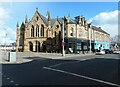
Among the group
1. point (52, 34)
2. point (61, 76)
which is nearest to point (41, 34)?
point (52, 34)

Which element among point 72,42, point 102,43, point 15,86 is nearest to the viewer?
point 15,86

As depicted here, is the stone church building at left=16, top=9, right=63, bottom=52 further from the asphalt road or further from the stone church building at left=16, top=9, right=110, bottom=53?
the asphalt road

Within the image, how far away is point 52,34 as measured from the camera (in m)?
77.6

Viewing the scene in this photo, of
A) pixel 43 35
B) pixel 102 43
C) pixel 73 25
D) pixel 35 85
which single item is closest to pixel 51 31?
pixel 43 35

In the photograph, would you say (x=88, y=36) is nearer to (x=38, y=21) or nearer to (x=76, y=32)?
(x=76, y=32)

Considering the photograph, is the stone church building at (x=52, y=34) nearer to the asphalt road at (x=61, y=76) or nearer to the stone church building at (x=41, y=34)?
the stone church building at (x=41, y=34)

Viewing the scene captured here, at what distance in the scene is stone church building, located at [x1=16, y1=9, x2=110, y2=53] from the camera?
7269 centimetres

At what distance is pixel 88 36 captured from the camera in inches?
3300

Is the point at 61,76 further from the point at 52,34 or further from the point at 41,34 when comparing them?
the point at 41,34

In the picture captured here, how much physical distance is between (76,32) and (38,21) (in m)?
14.7

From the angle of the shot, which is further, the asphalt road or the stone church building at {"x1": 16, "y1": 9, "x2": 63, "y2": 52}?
the stone church building at {"x1": 16, "y1": 9, "x2": 63, "y2": 52}

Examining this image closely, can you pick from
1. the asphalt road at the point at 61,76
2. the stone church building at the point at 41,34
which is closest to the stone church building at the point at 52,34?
the stone church building at the point at 41,34

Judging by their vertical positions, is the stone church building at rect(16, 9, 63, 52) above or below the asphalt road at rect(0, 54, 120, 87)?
above

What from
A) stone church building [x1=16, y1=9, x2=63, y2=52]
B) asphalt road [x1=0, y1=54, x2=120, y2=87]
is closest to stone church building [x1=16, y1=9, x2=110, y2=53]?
stone church building [x1=16, y1=9, x2=63, y2=52]
